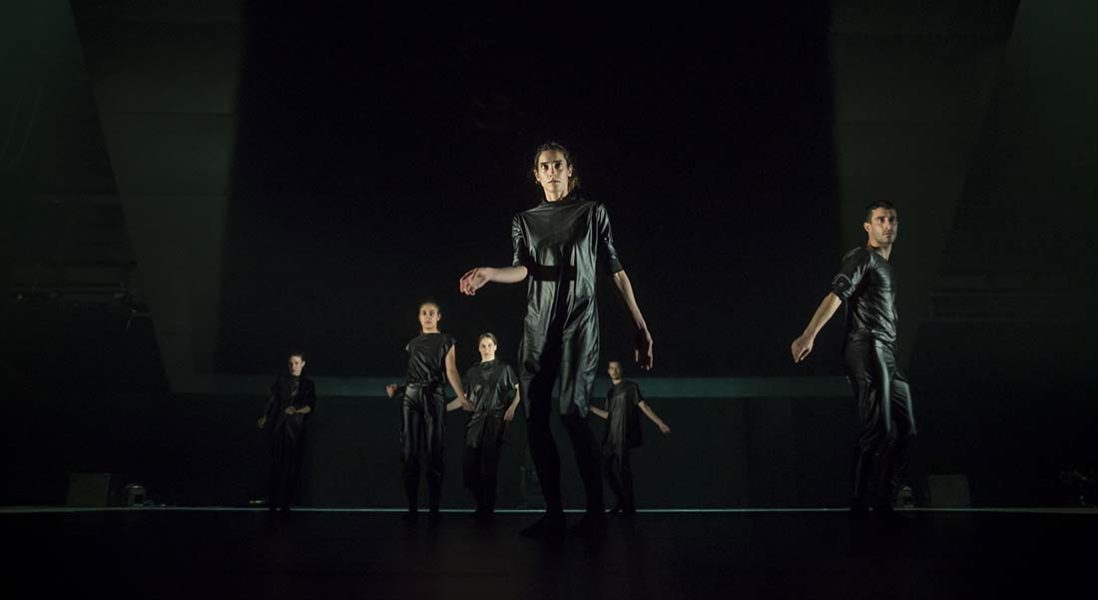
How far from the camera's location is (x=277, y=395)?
8648 mm

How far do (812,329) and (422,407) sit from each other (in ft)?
10.8

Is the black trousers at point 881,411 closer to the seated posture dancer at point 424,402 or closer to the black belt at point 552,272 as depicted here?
the black belt at point 552,272

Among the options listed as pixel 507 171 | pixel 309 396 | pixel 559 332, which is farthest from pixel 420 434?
pixel 507 171

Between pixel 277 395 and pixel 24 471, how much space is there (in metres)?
4.53

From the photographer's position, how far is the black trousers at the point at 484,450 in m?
7.33

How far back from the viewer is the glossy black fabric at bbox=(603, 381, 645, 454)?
7801 millimetres

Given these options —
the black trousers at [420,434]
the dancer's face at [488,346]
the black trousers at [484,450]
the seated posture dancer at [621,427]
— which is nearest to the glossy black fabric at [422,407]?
the black trousers at [420,434]

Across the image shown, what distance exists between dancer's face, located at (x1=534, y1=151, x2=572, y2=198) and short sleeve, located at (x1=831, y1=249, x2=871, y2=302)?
7.15 ft

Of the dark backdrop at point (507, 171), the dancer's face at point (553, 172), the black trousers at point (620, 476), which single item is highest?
the dark backdrop at point (507, 171)

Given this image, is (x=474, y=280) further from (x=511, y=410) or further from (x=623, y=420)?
(x=623, y=420)

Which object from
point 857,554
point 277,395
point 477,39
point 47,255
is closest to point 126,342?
point 47,255

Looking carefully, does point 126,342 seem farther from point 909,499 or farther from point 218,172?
point 909,499

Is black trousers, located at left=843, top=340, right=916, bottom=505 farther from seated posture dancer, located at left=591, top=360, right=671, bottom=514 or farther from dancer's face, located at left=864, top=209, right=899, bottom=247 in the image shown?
seated posture dancer, located at left=591, top=360, right=671, bottom=514

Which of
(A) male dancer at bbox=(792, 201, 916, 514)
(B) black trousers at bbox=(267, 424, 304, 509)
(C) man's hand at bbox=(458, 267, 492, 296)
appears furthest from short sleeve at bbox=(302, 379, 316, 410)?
(C) man's hand at bbox=(458, 267, 492, 296)
